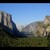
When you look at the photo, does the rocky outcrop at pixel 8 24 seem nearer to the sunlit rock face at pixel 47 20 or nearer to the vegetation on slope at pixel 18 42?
the vegetation on slope at pixel 18 42

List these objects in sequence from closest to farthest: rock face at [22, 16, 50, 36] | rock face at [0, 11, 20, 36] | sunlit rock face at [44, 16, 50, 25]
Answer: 1. rock face at [0, 11, 20, 36]
2. rock face at [22, 16, 50, 36]
3. sunlit rock face at [44, 16, 50, 25]

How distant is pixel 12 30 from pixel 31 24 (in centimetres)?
42

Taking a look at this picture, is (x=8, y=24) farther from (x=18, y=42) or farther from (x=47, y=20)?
(x=47, y=20)

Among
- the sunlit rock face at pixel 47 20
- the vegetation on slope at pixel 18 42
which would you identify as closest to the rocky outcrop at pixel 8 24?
the vegetation on slope at pixel 18 42

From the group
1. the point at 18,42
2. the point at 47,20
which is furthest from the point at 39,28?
the point at 18,42

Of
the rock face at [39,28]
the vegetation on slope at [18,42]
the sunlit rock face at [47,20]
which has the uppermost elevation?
the sunlit rock face at [47,20]

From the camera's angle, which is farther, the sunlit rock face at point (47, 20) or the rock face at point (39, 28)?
the sunlit rock face at point (47, 20)

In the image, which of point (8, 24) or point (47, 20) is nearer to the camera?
point (8, 24)

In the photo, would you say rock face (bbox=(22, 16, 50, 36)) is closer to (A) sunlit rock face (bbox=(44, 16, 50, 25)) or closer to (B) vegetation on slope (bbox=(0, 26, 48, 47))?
(A) sunlit rock face (bbox=(44, 16, 50, 25))

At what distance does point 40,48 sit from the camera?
90.4 inches

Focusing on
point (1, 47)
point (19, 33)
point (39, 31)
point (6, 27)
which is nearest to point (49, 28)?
point (39, 31)

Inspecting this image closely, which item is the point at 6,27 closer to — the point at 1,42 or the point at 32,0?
the point at 1,42

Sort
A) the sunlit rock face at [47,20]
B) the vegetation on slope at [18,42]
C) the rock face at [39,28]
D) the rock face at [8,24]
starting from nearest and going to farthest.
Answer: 1. the vegetation on slope at [18,42]
2. the rock face at [8,24]
3. the rock face at [39,28]
4. the sunlit rock face at [47,20]

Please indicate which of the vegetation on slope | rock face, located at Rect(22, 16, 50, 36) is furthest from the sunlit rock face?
the vegetation on slope
